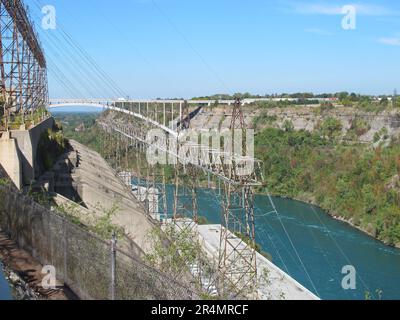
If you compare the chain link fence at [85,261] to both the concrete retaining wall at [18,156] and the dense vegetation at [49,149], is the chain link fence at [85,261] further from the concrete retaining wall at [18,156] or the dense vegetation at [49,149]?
the dense vegetation at [49,149]

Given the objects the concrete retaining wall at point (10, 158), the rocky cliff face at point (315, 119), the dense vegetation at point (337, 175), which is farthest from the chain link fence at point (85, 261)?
the rocky cliff face at point (315, 119)

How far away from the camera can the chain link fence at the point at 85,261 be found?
156 inches

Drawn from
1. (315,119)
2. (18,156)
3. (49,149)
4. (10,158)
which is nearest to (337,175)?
(315,119)

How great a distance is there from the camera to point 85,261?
171 inches

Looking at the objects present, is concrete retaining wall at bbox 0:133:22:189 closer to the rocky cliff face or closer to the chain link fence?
the chain link fence

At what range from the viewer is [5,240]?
5734mm

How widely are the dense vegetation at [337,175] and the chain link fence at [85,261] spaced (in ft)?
69.5

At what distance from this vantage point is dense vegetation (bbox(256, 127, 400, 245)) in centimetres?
2719

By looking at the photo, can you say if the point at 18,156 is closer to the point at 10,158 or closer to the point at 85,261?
the point at 10,158

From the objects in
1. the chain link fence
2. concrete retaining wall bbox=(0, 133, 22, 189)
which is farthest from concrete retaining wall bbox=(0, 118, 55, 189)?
the chain link fence

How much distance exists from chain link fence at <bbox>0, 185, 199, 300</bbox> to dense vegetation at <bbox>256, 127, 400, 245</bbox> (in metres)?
21.2

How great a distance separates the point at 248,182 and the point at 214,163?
1930 millimetres
